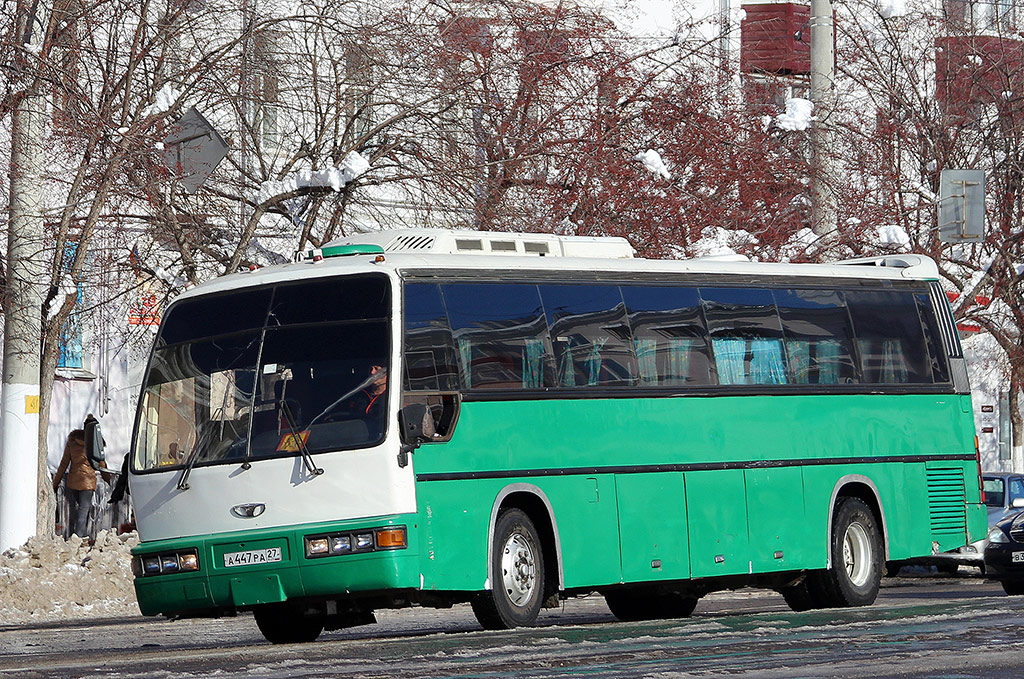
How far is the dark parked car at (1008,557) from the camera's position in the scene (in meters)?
20.7

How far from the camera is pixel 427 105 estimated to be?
23.1 meters

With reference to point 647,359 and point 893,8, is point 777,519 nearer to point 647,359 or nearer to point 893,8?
point 647,359

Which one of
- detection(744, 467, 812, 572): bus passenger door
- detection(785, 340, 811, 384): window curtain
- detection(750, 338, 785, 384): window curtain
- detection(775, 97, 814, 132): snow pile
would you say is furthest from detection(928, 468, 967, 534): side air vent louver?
detection(775, 97, 814, 132): snow pile

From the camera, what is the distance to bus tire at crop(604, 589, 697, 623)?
688 inches

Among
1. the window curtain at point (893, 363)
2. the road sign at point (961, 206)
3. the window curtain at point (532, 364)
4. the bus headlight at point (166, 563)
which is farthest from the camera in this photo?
the road sign at point (961, 206)

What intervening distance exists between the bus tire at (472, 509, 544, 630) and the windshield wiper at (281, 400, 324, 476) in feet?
5.12

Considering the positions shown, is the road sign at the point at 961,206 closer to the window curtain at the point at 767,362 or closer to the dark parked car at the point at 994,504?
the dark parked car at the point at 994,504

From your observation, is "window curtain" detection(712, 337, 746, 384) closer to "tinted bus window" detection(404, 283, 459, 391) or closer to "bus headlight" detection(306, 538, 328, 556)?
"tinted bus window" detection(404, 283, 459, 391)

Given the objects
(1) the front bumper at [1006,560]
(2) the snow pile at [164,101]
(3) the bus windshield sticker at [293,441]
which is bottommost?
(1) the front bumper at [1006,560]

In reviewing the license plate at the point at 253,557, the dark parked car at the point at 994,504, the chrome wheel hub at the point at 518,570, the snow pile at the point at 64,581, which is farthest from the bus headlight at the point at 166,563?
the dark parked car at the point at 994,504

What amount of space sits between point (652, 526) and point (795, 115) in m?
13.6

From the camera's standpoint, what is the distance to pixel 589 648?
1245cm

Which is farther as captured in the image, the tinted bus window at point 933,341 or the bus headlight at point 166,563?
the tinted bus window at point 933,341

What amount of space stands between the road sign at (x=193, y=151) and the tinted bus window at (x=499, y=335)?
6.44m
